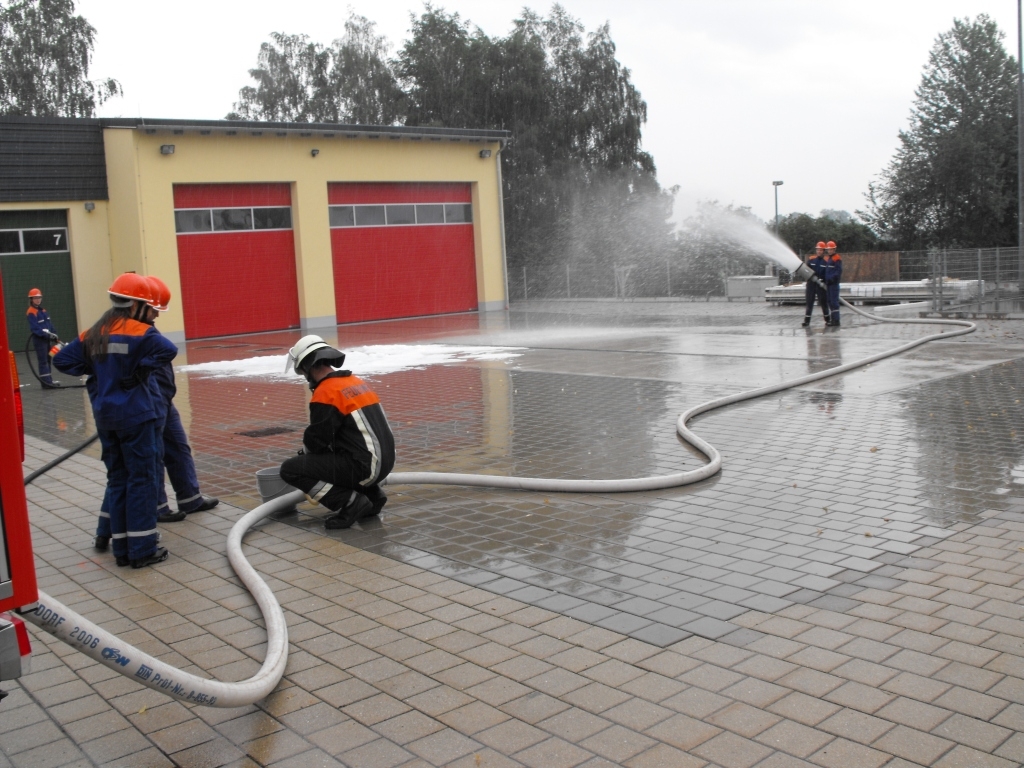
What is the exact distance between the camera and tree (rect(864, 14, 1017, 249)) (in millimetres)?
44219

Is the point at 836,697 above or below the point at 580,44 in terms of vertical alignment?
below

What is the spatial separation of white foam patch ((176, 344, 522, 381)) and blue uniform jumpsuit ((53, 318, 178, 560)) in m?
8.99

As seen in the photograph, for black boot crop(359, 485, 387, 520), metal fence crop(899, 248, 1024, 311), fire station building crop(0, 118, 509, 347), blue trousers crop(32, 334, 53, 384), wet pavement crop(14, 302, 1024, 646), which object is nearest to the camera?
wet pavement crop(14, 302, 1024, 646)

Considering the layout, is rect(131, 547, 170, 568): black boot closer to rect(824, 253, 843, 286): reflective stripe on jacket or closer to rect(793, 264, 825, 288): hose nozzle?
rect(793, 264, 825, 288): hose nozzle

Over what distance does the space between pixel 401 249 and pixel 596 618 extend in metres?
26.5

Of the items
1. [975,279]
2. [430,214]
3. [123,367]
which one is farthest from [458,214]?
[123,367]

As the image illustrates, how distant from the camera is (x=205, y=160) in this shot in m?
25.6

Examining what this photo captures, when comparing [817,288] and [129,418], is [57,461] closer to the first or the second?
[129,418]

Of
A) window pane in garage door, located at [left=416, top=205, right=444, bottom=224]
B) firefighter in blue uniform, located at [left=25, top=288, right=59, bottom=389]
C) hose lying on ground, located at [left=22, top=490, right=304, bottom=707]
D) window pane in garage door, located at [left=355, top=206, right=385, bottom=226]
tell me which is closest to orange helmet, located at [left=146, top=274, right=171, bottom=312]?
hose lying on ground, located at [left=22, top=490, right=304, bottom=707]

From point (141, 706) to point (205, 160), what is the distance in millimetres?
23894

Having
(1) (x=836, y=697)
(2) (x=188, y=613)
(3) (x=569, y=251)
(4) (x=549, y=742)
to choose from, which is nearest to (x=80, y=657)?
(2) (x=188, y=613)

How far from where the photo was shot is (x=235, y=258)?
26.7 metres

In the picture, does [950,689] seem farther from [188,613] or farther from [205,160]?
[205,160]

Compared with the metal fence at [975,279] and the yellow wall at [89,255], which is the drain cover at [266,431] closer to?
the yellow wall at [89,255]
